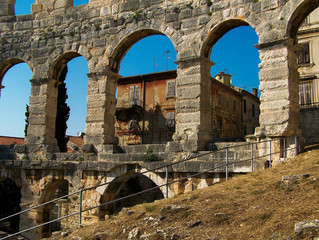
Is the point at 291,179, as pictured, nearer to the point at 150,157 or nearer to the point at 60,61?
the point at 150,157

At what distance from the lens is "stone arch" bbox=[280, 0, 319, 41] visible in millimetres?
9633

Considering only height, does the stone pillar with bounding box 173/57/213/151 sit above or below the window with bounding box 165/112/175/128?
below

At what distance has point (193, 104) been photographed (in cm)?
1070

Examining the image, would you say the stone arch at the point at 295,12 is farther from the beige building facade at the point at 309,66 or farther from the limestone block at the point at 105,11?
the beige building facade at the point at 309,66

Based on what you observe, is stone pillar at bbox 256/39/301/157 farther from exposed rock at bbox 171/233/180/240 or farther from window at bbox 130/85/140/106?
window at bbox 130/85/140/106

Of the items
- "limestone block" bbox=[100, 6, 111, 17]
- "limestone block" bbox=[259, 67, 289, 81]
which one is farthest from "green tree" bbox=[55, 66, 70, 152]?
"limestone block" bbox=[259, 67, 289, 81]

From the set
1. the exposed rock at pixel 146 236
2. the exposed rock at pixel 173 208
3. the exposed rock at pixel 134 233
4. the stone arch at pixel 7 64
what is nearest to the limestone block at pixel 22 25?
the stone arch at pixel 7 64

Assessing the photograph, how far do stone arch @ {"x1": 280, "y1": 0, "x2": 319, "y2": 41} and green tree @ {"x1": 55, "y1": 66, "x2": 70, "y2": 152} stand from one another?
46.1 ft

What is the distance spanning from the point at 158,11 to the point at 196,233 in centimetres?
776

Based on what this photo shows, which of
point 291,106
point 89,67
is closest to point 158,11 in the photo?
point 89,67

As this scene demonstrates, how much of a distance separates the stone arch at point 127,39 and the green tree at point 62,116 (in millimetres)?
9287

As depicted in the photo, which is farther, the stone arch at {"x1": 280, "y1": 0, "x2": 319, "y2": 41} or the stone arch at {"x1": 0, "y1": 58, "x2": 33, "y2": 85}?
the stone arch at {"x1": 0, "y1": 58, "x2": 33, "y2": 85}

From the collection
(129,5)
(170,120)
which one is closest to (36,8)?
(129,5)

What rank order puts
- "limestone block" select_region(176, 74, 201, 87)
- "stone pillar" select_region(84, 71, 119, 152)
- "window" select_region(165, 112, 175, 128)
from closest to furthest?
"limestone block" select_region(176, 74, 201, 87) → "stone pillar" select_region(84, 71, 119, 152) → "window" select_region(165, 112, 175, 128)
